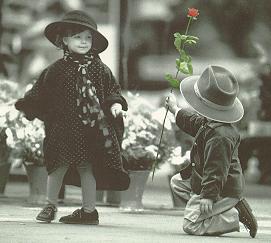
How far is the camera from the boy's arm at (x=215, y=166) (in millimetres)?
10016

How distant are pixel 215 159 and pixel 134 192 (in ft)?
10.6

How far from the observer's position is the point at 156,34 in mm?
23797

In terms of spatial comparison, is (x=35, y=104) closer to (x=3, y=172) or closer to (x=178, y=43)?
(x=178, y=43)

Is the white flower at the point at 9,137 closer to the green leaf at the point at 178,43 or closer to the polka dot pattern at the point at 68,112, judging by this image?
the polka dot pattern at the point at 68,112

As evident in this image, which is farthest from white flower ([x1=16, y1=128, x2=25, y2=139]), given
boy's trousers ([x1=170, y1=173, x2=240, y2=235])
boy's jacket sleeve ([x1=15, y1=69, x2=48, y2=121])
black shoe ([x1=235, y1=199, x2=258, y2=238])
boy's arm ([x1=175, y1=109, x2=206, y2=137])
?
black shoe ([x1=235, y1=199, x2=258, y2=238])

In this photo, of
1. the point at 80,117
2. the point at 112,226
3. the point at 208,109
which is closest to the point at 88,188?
the point at 112,226

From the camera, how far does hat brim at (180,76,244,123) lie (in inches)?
403

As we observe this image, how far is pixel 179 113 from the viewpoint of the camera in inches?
417

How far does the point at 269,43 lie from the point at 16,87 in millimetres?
9241

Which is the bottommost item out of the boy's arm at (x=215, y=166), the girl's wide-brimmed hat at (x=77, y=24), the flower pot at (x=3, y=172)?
the flower pot at (x=3, y=172)

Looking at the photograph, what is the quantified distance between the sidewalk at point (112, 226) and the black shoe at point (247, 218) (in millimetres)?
81

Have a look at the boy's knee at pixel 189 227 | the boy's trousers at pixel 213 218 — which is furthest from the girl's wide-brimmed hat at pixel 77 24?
the boy's knee at pixel 189 227

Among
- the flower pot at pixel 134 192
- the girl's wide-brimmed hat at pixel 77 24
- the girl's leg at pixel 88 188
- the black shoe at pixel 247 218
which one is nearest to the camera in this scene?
the black shoe at pixel 247 218

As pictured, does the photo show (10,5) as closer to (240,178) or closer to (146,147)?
(146,147)
